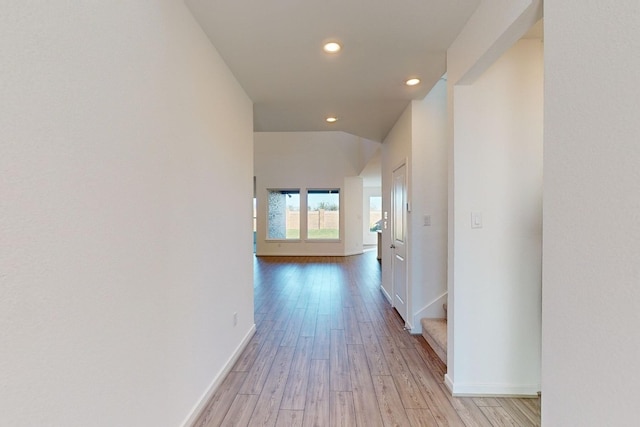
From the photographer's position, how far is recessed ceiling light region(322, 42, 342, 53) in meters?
2.28

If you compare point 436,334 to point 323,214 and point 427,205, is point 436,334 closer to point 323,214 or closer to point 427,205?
point 427,205

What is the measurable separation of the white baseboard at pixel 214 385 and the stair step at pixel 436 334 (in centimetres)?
182

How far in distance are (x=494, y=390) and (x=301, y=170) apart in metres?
8.04

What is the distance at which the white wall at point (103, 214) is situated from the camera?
33.8 inches

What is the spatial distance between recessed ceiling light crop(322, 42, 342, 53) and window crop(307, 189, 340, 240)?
24.4ft

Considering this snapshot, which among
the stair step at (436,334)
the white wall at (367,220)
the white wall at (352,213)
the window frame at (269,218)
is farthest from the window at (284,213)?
the stair step at (436,334)

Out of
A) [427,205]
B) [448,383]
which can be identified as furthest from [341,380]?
[427,205]

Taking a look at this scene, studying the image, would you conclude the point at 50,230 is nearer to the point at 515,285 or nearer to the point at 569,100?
the point at 569,100

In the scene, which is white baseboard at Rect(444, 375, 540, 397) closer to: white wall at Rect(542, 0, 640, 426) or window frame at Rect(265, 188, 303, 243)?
white wall at Rect(542, 0, 640, 426)

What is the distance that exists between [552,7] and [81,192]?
188 centimetres

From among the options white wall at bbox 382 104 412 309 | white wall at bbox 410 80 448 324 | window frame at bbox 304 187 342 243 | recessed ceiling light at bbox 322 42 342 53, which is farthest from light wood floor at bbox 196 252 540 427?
window frame at bbox 304 187 342 243

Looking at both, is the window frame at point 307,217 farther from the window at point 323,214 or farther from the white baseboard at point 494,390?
the white baseboard at point 494,390

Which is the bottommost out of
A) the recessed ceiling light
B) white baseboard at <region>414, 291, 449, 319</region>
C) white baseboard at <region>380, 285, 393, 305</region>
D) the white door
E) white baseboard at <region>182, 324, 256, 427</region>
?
white baseboard at <region>380, 285, 393, 305</region>

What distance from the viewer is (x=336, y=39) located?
2223mm
